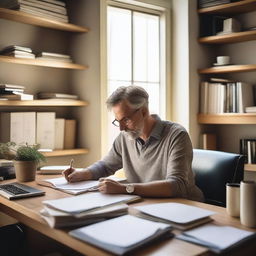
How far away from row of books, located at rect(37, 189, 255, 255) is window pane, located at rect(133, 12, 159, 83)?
2.08 meters

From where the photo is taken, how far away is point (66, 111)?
3152mm

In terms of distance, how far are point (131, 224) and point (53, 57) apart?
1920 mm

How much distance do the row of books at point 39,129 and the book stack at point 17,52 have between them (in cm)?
42

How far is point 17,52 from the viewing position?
2588 millimetres

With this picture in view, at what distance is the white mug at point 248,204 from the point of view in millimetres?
1239

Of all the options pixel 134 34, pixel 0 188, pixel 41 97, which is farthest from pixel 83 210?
pixel 134 34

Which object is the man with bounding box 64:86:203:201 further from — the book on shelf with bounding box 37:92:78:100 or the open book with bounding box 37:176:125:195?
the book on shelf with bounding box 37:92:78:100

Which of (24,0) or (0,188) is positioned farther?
(24,0)

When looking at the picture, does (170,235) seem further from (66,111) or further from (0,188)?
(66,111)

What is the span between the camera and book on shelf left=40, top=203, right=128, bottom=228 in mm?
1232

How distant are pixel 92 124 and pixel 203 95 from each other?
114 cm

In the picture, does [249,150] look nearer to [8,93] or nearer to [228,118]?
[228,118]

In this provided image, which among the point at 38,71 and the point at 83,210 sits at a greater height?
the point at 38,71

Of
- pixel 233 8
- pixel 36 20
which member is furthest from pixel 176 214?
pixel 233 8
